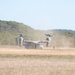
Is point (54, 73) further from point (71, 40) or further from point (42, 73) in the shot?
point (71, 40)

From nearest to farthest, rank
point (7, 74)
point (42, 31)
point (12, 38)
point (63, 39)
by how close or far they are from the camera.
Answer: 1. point (7, 74)
2. point (63, 39)
3. point (12, 38)
4. point (42, 31)

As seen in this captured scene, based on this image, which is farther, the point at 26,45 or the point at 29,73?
the point at 26,45

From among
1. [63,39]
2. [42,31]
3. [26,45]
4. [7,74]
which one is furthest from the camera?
[42,31]

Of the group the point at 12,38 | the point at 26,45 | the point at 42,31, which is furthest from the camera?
the point at 42,31

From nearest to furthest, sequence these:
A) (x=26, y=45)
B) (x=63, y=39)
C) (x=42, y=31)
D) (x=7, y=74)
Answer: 1. (x=7, y=74)
2. (x=26, y=45)
3. (x=63, y=39)
4. (x=42, y=31)

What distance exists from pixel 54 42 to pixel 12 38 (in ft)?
26.8

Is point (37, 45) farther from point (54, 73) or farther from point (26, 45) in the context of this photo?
point (54, 73)

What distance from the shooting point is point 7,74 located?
54.6 ft

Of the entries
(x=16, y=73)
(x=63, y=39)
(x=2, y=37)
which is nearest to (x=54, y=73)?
(x=16, y=73)

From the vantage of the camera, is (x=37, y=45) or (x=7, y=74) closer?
(x=7, y=74)

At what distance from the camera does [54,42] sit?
61812mm

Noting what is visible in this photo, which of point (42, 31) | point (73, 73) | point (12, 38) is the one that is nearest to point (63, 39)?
point (12, 38)

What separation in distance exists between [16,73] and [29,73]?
61 cm

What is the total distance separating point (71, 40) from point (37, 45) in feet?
40.3
